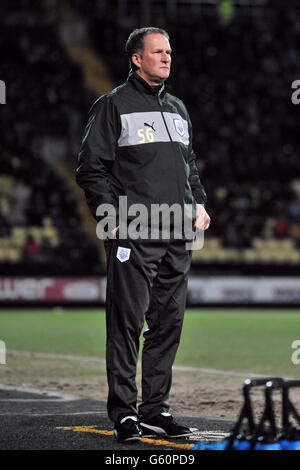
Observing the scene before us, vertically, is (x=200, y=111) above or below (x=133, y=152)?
above

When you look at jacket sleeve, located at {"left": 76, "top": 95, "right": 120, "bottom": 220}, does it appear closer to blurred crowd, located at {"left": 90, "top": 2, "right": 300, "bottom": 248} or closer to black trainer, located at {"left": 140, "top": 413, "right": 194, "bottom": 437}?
black trainer, located at {"left": 140, "top": 413, "right": 194, "bottom": 437}

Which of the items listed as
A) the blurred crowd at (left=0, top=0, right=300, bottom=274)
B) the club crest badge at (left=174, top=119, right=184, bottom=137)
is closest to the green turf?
the blurred crowd at (left=0, top=0, right=300, bottom=274)

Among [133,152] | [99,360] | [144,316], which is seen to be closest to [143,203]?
[133,152]

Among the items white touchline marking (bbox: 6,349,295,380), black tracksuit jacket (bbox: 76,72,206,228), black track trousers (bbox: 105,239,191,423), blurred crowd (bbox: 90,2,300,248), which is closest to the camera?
black track trousers (bbox: 105,239,191,423)

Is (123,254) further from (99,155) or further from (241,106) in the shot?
(241,106)

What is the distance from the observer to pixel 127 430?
569cm

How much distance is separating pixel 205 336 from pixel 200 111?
14517 mm

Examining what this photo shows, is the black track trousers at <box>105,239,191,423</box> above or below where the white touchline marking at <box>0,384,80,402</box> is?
above

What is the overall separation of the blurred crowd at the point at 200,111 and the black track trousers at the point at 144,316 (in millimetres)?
17369

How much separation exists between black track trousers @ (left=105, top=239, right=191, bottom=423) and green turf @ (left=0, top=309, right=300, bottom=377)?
4.39 meters

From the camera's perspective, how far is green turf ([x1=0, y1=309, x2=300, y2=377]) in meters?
11.9

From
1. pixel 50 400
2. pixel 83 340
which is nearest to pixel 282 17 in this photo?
pixel 83 340

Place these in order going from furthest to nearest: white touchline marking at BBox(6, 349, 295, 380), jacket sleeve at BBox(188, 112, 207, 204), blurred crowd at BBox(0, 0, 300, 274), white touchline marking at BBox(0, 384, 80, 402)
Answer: blurred crowd at BBox(0, 0, 300, 274)
white touchline marking at BBox(6, 349, 295, 380)
white touchline marking at BBox(0, 384, 80, 402)
jacket sleeve at BBox(188, 112, 207, 204)
